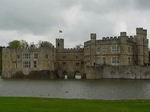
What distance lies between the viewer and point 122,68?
69.8 meters

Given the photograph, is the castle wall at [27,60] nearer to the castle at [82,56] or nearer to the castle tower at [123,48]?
the castle at [82,56]

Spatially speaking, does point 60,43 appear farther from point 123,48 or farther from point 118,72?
point 118,72

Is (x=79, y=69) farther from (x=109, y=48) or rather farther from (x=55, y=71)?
(x=109, y=48)

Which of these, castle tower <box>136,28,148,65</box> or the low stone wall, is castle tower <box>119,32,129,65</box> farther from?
the low stone wall

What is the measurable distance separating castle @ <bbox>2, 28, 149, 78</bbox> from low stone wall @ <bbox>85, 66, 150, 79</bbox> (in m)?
3.82

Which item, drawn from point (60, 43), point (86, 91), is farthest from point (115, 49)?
point (86, 91)

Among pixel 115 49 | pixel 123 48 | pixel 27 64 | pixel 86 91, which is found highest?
pixel 123 48

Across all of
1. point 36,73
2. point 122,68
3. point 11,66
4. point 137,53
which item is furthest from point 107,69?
point 11,66

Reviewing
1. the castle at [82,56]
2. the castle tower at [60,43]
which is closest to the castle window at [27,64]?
the castle at [82,56]

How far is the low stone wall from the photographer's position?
224 feet

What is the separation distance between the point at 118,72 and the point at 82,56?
13912 mm

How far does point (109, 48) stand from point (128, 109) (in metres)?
56.6

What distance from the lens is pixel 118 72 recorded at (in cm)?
6981

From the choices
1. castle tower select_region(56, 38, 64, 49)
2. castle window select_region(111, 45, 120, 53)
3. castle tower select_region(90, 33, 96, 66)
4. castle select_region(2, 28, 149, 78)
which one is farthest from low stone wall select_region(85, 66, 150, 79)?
castle tower select_region(56, 38, 64, 49)
